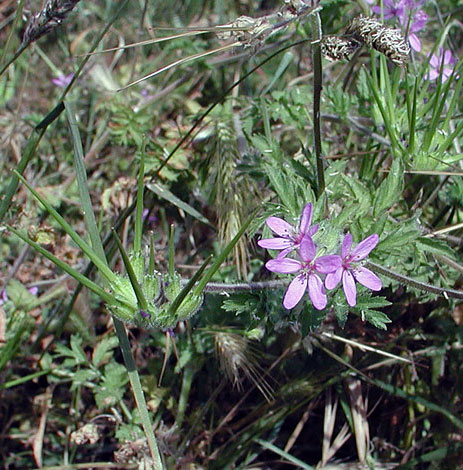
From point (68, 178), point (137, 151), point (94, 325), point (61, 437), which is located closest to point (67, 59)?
point (68, 178)

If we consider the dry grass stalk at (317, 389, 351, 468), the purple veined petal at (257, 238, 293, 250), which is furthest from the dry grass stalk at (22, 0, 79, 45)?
the dry grass stalk at (317, 389, 351, 468)

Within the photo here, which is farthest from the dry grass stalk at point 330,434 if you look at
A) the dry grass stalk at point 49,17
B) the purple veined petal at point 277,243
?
the dry grass stalk at point 49,17

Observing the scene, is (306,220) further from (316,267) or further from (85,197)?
(85,197)

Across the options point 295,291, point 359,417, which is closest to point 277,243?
point 295,291

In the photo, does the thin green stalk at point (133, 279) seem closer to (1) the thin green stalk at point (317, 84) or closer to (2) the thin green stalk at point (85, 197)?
(2) the thin green stalk at point (85, 197)

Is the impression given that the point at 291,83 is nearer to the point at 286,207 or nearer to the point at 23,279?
the point at 286,207

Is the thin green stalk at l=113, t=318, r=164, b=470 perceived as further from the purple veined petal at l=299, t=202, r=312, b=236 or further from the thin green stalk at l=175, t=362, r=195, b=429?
the purple veined petal at l=299, t=202, r=312, b=236
